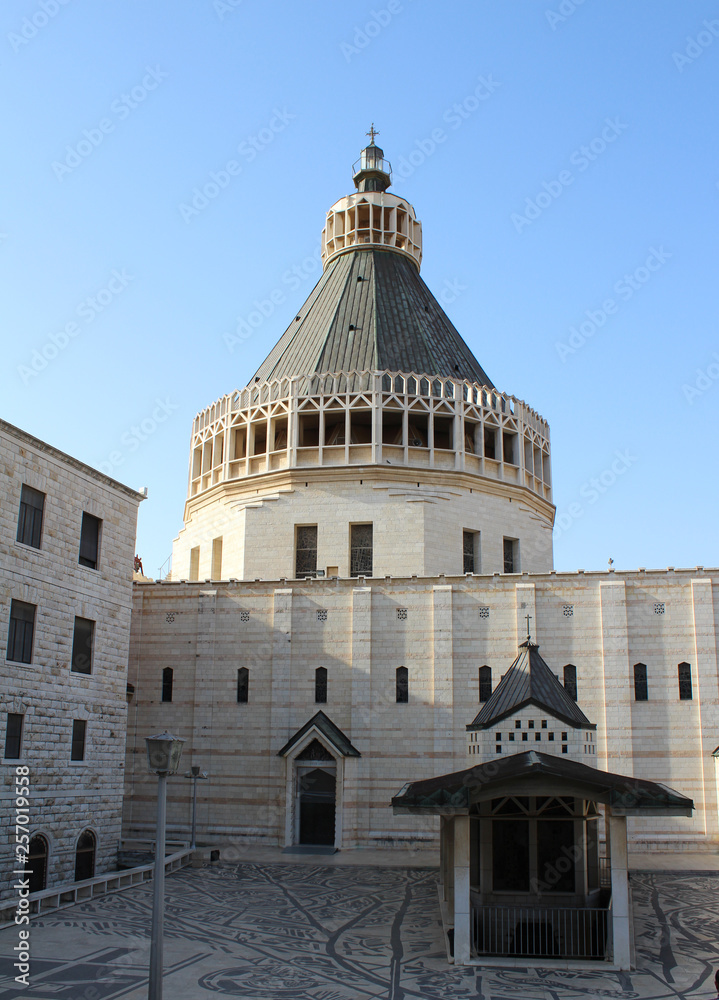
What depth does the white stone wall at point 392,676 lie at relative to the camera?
108ft

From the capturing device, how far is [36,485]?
2669 cm

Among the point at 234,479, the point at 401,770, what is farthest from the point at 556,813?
the point at 234,479

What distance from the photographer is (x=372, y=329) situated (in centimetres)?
4550

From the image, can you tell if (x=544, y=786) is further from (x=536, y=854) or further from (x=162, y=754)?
(x=162, y=754)

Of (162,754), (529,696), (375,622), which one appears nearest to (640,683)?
(375,622)

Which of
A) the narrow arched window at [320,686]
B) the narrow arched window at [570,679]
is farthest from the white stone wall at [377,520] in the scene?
the narrow arched window at [570,679]

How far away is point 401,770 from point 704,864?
10502 mm

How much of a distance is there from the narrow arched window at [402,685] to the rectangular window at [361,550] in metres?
6.26

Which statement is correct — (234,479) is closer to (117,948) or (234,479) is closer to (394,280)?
(394,280)

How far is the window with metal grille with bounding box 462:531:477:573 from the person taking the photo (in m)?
41.3

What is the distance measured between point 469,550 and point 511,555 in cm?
240

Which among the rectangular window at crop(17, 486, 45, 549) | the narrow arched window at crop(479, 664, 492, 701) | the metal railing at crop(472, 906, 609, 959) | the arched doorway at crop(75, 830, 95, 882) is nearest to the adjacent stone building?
the narrow arched window at crop(479, 664, 492, 701)

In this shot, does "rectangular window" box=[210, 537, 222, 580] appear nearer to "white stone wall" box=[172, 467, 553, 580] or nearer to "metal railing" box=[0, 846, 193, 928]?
"white stone wall" box=[172, 467, 553, 580]

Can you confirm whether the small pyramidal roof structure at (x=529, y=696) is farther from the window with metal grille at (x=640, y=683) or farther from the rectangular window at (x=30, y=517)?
the rectangular window at (x=30, y=517)
